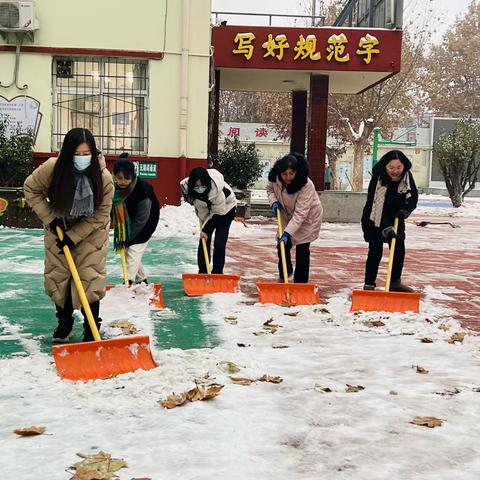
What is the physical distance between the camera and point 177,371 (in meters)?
4.06

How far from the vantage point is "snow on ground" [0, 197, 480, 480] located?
2.87 metres

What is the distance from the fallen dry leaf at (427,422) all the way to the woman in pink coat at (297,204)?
11.0 feet

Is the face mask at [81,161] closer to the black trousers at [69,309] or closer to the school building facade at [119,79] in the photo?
the black trousers at [69,309]

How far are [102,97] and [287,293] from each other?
8.76m

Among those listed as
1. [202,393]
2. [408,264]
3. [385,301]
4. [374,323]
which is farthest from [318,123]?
[202,393]

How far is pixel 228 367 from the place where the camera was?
422cm

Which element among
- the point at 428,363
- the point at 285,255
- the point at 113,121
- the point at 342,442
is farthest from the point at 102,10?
the point at 342,442

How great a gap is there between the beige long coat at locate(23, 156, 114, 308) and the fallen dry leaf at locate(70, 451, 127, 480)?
177cm

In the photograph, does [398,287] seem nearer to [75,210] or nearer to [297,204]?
[297,204]

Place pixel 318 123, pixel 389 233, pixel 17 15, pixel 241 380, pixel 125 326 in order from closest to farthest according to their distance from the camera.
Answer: pixel 241 380 < pixel 125 326 < pixel 389 233 < pixel 17 15 < pixel 318 123

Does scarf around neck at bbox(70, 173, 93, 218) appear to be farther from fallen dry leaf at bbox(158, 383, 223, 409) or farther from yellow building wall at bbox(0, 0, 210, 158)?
yellow building wall at bbox(0, 0, 210, 158)

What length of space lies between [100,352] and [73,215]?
893 millimetres

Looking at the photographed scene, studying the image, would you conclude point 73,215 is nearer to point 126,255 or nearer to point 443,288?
point 126,255

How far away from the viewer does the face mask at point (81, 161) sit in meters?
4.34
